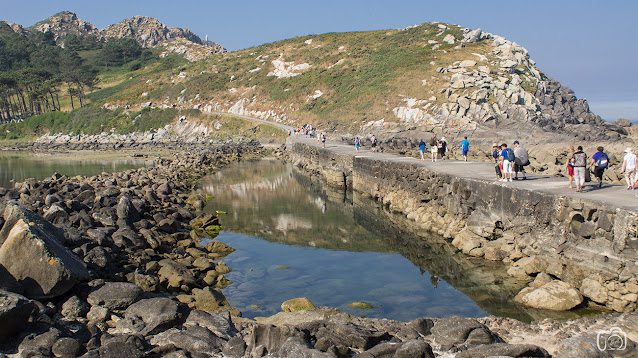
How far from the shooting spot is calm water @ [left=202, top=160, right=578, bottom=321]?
11.0 meters

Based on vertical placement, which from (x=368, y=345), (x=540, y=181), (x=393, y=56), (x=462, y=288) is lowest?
(x=462, y=288)

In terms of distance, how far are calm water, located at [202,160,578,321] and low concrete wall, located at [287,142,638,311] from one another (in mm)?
730

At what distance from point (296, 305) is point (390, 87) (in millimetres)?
52104

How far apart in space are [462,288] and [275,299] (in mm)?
4663

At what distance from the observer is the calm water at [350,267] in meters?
11.0

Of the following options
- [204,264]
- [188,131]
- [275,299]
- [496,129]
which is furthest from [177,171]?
[188,131]

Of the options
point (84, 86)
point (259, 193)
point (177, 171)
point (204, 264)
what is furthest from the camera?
point (84, 86)

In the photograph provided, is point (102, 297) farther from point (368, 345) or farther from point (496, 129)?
point (496, 129)

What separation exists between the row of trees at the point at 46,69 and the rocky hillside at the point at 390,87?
17.5 metres

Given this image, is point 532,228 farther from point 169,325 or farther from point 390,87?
point 390,87

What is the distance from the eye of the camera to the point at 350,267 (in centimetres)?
1397

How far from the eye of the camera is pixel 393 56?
70.9m

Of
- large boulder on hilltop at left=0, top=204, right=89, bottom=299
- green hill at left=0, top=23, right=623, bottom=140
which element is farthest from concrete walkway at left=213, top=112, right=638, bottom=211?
green hill at left=0, top=23, right=623, bottom=140

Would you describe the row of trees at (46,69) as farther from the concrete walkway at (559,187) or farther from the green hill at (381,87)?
the concrete walkway at (559,187)
